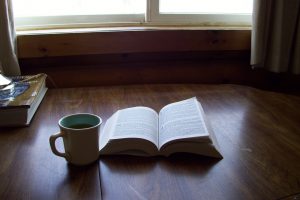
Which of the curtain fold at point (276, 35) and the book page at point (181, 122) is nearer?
the book page at point (181, 122)

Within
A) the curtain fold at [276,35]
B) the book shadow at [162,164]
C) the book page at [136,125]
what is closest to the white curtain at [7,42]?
the book page at [136,125]

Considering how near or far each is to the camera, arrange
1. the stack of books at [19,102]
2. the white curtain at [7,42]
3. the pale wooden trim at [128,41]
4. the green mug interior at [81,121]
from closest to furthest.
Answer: the green mug interior at [81,121], the stack of books at [19,102], the white curtain at [7,42], the pale wooden trim at [128,41]

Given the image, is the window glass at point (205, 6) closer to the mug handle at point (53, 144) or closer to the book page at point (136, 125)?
the book page at point (136, 125)

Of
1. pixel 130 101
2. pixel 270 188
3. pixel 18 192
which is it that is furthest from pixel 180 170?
pixel 130 101

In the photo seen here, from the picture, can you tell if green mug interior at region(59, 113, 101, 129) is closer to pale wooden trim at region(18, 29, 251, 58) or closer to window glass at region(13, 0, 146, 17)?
pale wooden trim at region(18, 29, 251, 58)

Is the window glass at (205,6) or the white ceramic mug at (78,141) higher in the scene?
the window glass at (205,6)

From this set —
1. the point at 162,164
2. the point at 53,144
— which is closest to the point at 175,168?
the point at 162,164

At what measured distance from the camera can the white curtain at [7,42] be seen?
113 cm

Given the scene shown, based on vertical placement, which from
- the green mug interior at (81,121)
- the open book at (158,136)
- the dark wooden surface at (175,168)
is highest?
the green mug interior at (81,121)

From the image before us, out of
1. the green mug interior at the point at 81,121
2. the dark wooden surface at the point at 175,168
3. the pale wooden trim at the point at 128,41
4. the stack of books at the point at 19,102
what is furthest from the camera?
the pale wooden trim at the point at 128,41

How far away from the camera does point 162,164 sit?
2.28 feet

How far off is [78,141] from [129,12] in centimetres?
100

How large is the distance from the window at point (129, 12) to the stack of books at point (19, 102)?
47 cm

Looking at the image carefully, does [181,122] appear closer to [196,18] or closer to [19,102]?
[19,102]
